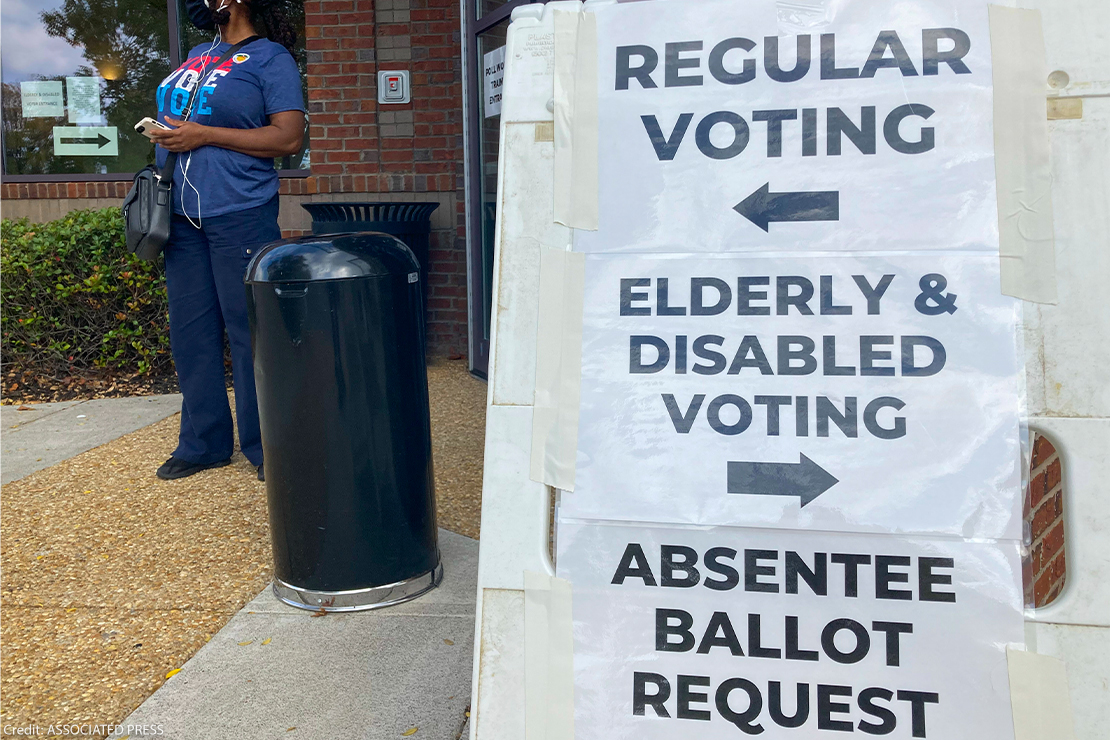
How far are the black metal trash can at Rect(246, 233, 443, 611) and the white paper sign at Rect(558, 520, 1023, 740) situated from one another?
1549 millimetres

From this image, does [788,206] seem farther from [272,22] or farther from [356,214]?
[356,214]

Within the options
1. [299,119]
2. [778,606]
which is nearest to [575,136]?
[778,606]

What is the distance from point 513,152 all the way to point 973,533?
3.31 ft

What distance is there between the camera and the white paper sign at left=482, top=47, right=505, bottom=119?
6.09 meters

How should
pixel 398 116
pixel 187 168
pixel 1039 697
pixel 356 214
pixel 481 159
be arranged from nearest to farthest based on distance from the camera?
pixel 1039 697 < pixel 187 168 < pixel 356 214 < pixel 481 159 < pixel 398 116

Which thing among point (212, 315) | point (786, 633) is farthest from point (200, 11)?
point (786, 633)

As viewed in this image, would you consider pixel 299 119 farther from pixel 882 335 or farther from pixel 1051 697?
pixel 1051 697

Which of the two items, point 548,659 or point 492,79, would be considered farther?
point 492,79

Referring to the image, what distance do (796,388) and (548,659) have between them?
62 centimetres

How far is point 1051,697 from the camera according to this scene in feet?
4.56

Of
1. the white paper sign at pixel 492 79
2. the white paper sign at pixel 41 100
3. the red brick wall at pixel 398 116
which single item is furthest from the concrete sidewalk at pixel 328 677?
the white paper sign at pixel 41 100

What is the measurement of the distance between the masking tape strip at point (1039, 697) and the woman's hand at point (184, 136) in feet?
12.6

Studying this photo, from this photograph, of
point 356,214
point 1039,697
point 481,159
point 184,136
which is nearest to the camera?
point 1039,697

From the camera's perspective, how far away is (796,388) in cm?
151
